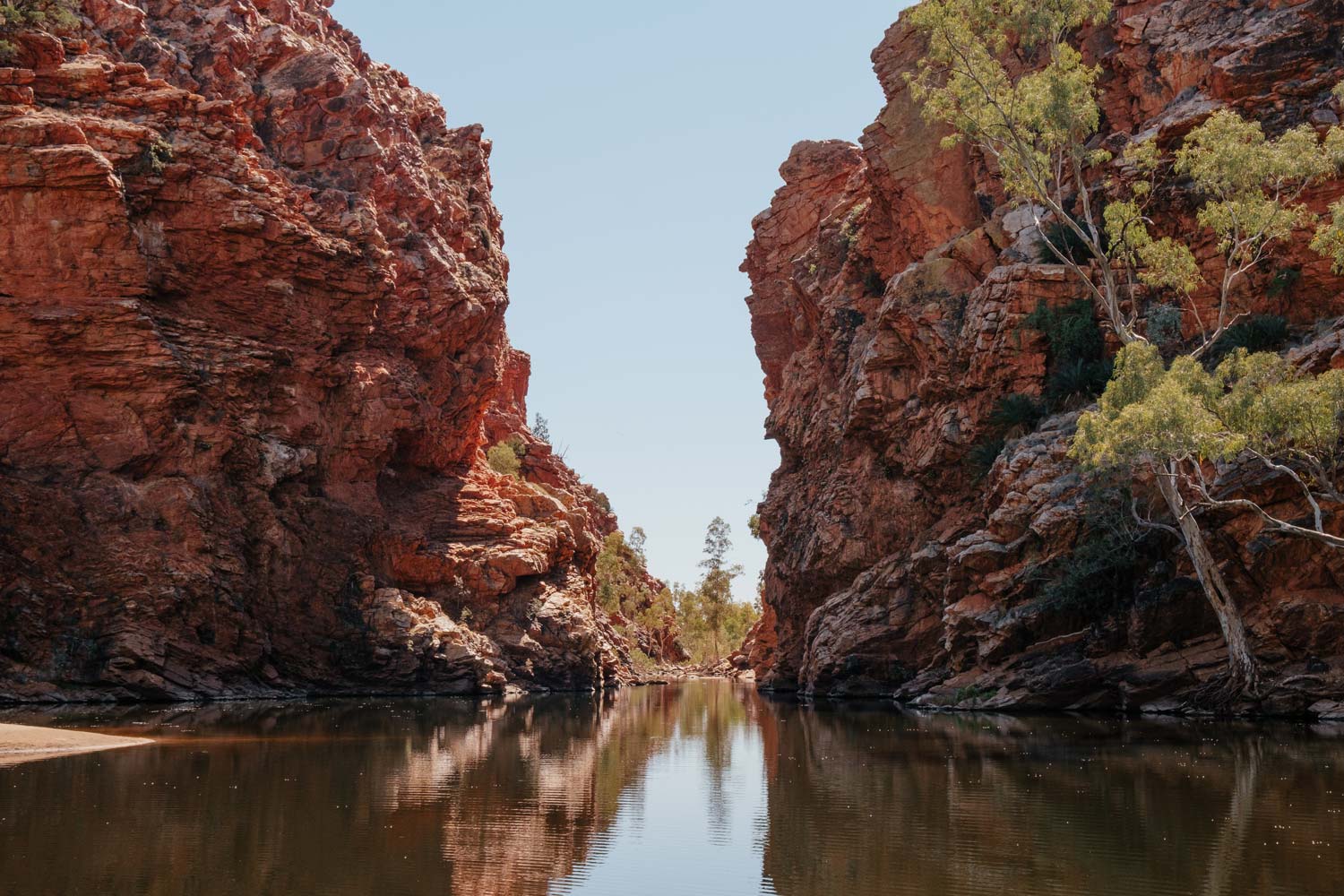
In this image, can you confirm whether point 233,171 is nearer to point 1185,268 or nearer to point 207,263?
point 207,263

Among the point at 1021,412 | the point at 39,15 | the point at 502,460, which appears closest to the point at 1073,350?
the point at 1021,412

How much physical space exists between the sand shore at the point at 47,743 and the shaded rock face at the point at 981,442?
2570 cm

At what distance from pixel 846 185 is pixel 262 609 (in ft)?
141

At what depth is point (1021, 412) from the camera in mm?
43500

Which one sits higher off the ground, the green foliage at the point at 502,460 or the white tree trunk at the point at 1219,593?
the green foliage at the point at 502,460

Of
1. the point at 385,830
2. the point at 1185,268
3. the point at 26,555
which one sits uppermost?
the point at 1185,268

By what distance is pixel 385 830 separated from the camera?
13.0 meters

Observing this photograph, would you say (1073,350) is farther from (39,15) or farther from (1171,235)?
(39,15)

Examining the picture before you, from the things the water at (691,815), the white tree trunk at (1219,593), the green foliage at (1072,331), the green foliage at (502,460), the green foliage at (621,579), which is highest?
the green foliage at (502,460)

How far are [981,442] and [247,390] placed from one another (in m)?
33.0

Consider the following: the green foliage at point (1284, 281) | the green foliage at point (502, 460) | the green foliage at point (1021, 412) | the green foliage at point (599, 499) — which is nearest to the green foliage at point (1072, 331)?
the green foliage at point (1021, 412)

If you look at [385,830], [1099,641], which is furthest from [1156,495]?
[385,830]

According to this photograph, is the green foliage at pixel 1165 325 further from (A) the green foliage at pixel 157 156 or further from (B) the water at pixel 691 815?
(A) the green foliage at pixel 157 156

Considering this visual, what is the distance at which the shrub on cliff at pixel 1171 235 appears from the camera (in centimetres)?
2689
